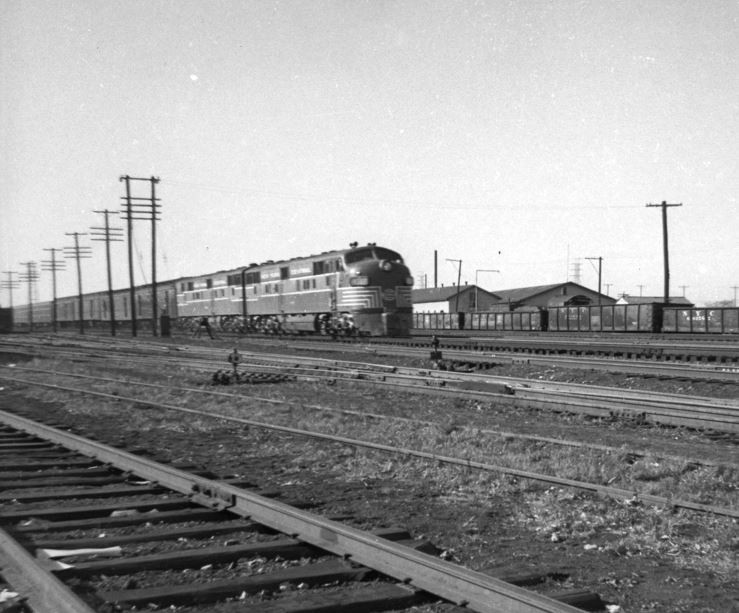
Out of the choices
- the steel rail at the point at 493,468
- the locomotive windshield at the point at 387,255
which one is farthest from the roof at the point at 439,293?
the steel rail at the point at 493,468

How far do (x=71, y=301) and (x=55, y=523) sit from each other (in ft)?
231

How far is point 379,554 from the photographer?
168 inches

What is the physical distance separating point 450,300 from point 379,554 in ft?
256

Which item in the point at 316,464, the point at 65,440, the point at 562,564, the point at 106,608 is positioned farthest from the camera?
the point at 65,440

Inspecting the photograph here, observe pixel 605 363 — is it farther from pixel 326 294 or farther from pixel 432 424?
pixel 326 294

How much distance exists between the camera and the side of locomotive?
95.3ft

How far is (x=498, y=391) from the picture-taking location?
1334cm

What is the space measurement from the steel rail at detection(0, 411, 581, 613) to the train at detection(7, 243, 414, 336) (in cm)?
2243

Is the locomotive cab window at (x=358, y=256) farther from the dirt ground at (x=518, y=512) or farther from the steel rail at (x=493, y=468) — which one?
the dirt ground at (x=518, y=512)

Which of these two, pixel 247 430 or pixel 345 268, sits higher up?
pixel 345 268

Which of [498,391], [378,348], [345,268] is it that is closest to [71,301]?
[345,268]

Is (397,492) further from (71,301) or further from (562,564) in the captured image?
(71,301)

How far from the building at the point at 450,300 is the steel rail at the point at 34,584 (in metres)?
75.7

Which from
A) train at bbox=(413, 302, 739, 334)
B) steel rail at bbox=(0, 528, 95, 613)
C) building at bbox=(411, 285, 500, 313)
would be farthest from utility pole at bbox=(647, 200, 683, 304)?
steel rail at bbox=(0, 528, 95, 613)
